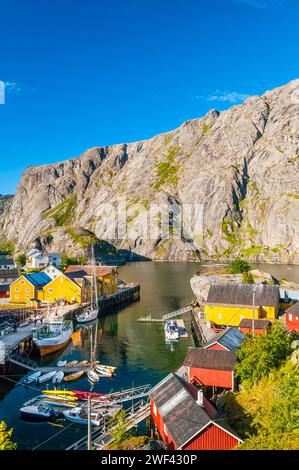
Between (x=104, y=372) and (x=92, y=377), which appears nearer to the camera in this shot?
(x=92, y=377)

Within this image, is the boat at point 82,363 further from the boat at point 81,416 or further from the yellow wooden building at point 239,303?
the yellow wooden building at point 239,303

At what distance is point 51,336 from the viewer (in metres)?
49.4

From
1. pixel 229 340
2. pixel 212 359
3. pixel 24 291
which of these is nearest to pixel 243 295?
pixel 229 340

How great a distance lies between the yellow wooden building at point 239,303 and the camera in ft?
172

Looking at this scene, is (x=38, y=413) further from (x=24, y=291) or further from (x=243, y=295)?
(x=24, y=291)

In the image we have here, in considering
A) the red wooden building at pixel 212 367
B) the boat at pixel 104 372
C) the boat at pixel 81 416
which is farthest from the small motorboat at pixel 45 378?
the red wooden building at pixel 212 367

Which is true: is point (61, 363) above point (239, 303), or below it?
below

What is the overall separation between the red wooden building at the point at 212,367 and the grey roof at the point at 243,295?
63.0 ft

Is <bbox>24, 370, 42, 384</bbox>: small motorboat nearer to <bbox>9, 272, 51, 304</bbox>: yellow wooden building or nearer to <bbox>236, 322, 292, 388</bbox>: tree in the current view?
<bbox>236, 322, 292, 388</bbox>: tree

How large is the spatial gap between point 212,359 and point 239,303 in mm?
19919
